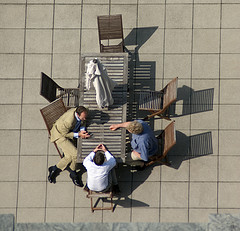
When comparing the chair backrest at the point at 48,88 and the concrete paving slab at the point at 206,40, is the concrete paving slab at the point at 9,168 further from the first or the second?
the concrete paving slab at the point at 206,40

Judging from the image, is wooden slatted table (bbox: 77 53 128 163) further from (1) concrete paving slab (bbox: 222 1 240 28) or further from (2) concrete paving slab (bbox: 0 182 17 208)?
(1) concrete paving slab (bbox: 222 1 240 28)

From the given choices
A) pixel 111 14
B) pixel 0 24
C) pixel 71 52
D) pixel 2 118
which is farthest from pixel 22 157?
pixel 111 14

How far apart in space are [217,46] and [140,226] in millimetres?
4746

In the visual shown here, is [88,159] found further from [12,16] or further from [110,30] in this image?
[12,16]

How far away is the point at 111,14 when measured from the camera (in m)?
9.47

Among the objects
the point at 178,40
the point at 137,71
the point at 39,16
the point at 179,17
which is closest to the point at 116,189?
the point at 137,71

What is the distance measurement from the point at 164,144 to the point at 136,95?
155 centimetres

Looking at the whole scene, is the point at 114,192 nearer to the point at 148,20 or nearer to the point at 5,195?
the point at 5,195

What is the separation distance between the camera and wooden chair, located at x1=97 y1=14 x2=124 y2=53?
343 inches

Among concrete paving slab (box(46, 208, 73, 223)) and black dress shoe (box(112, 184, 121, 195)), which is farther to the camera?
concrete paving slab (box(46, 208, 73, 223))

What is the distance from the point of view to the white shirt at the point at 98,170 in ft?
24.3

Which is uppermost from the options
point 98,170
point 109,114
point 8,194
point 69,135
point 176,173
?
point 109,114

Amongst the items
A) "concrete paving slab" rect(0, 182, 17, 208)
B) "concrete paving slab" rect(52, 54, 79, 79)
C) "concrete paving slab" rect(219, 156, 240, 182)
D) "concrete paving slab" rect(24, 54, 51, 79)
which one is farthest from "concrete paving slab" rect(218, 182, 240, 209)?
"concrete paving slab" rect(24, 54, 51, 79)

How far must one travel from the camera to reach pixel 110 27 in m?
8.86
